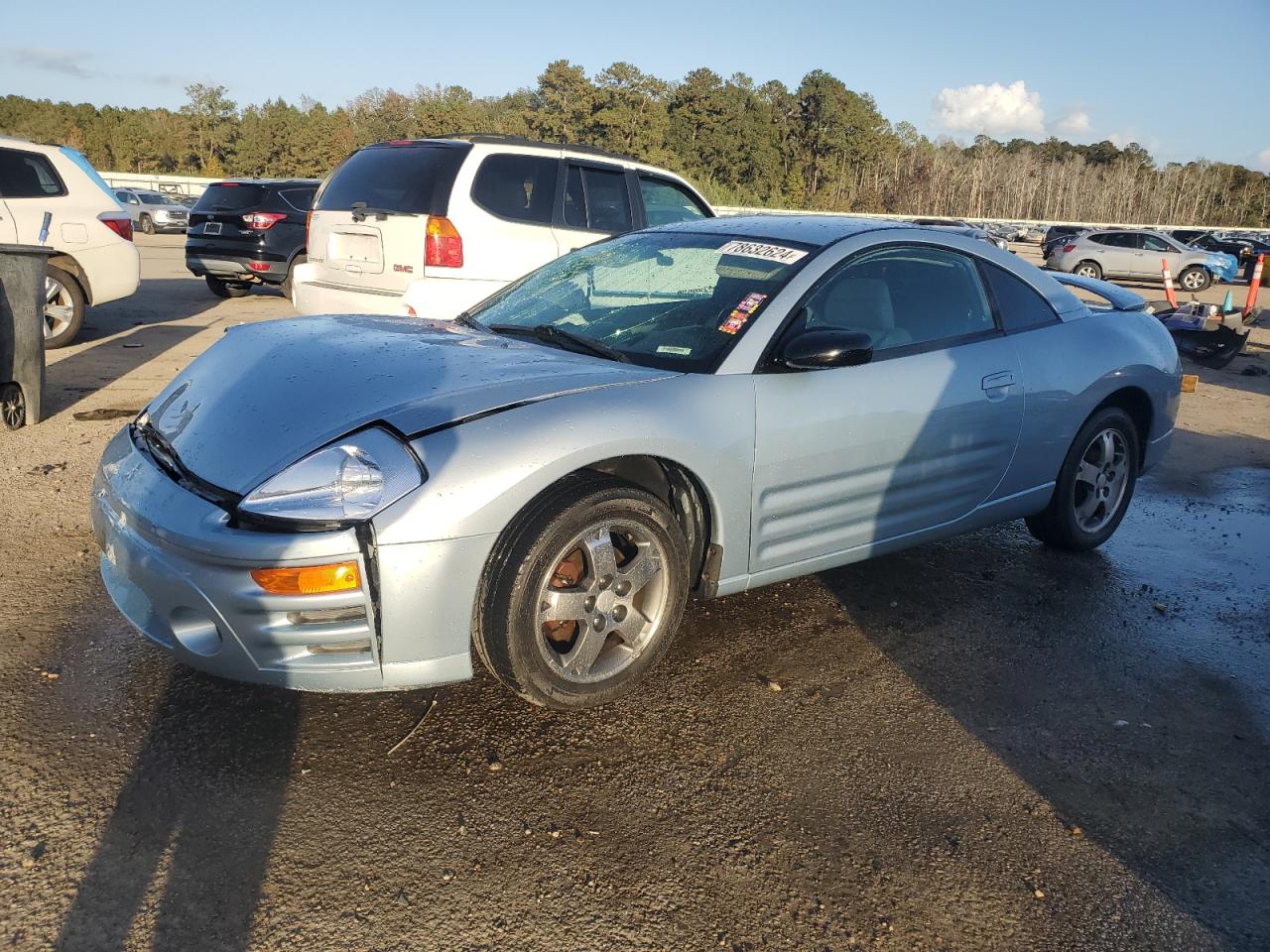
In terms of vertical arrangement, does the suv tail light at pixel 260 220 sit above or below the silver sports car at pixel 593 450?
above

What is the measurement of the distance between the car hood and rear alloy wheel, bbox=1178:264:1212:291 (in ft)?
94.4

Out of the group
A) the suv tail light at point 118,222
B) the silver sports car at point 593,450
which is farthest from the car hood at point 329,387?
the suv tail light at point 118,222

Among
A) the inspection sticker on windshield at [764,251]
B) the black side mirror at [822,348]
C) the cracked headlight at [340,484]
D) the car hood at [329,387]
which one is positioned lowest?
the cracked headlight at [340,484]

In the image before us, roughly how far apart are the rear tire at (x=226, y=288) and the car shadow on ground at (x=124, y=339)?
0.59ft

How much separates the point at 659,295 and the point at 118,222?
7.53 metres

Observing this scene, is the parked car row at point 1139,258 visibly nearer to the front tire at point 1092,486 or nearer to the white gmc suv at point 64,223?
the front tire at point 1092,486

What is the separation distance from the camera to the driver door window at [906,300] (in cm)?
365

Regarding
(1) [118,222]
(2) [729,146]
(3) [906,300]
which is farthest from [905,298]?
(2) [729,146]

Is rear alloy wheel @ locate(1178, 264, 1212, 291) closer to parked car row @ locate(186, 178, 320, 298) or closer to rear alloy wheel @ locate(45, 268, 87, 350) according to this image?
parked car row @ locate(186, 178, 320, 298)

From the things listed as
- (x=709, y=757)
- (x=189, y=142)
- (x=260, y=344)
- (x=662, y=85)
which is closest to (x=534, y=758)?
(x=709, y=757)

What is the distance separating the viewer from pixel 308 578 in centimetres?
245

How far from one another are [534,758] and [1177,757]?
1.98 metres

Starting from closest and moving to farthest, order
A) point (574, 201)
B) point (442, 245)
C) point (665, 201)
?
point (442, 245)
point (574, 201)
point (665, 201)

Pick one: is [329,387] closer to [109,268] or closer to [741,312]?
[741,312]
